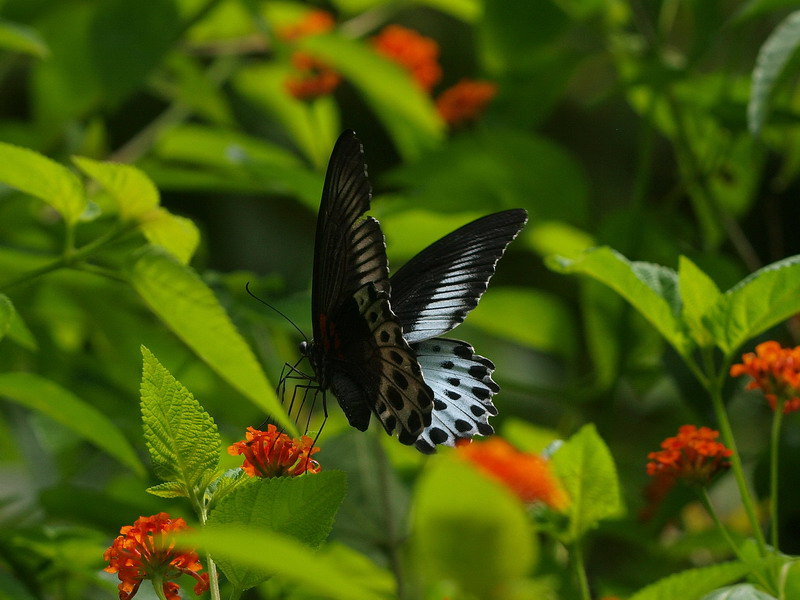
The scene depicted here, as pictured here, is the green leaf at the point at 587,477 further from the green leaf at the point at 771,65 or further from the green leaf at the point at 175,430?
the green leaf at the point at 771,65

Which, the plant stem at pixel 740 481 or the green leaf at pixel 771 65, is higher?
the green leaf at pixel 771 65

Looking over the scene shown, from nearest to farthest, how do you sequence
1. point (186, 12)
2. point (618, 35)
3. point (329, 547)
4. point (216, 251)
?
point (329, 547) → point (186, 12) → point (618, 35) → point (216, 251)

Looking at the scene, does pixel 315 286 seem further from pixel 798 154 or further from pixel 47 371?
pixel 798 154

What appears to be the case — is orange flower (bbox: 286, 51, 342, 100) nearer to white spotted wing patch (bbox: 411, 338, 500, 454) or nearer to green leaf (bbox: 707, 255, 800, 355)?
white spotted wing patch (bbox: 411, 338, 500, 454)

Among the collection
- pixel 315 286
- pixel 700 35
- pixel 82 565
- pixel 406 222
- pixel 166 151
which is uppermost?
pixel 700 35

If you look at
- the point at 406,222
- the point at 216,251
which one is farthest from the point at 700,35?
the point at 216,251

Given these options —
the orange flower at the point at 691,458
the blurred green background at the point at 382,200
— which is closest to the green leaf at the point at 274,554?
the orange flower at the point at 691,458

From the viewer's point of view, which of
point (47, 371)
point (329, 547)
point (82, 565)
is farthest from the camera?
point (47, 371)
